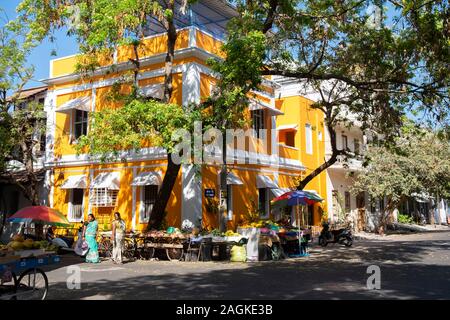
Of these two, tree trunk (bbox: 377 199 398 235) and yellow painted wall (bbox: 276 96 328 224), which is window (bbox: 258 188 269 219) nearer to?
yellow painted wall (bbox: 276 96 328 224)

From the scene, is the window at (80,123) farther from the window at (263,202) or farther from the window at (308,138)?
the window at (308,138)

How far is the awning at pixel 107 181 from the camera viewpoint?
1984 centimetres

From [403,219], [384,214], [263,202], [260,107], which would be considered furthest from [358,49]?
[403,219]

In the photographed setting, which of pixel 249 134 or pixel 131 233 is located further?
pixel 249 134

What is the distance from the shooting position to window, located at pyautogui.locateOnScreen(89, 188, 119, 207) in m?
20.2

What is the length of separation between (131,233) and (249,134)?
767 centimetres

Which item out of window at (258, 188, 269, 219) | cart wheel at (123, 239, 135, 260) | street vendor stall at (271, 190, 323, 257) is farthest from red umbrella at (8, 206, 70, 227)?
window at (258, 188, 269, 219)

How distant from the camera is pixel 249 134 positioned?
21469mm

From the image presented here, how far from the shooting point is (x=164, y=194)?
17.1 m

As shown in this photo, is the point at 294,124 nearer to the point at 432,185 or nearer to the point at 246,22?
the point at 432,185

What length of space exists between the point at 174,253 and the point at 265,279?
5.62 metres

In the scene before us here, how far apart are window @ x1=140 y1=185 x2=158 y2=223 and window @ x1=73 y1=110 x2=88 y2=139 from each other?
5121 millimetres
